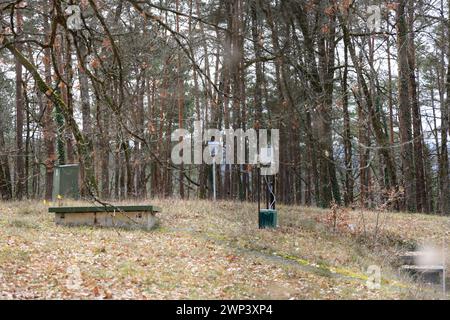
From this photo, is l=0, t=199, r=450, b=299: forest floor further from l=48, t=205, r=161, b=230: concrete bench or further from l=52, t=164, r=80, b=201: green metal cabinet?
l=52, t=164, r=80, b=201: green metal cabinet

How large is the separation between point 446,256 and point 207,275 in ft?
20.4

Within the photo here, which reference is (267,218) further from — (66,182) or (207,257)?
(66,182)

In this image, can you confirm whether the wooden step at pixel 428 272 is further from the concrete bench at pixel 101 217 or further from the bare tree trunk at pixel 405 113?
the bare tree trunk at pixel 405 113

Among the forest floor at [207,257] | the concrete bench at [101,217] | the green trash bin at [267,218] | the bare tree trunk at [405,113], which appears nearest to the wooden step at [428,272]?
the forest floor at [207,257]

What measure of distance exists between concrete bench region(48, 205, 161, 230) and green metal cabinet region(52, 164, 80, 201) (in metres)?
4.08

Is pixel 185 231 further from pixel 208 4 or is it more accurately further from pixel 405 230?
pixel 208 4

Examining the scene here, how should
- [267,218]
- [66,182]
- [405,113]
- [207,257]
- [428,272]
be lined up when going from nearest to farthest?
[207,257]
[428,272]
[267,218]
[66,182]
[405,113]

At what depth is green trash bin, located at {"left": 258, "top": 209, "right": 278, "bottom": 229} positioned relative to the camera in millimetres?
11969

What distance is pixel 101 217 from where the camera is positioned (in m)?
11.6

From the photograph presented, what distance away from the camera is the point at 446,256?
1130 centimetres

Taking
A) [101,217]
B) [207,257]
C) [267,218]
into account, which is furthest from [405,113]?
[207,257]

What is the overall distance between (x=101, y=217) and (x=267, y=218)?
11.9ft

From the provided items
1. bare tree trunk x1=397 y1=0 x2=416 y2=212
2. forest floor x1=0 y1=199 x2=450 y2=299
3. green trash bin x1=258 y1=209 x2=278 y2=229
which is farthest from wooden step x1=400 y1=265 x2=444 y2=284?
bare tree trunk x1=397 y1=0 x2=416 y2=212

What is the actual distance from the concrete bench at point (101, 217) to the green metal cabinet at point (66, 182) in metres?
4.08
